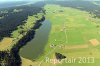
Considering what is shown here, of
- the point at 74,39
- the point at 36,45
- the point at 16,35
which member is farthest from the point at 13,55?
the point at 74,39

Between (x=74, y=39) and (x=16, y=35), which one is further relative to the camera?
(x=16, y=35)

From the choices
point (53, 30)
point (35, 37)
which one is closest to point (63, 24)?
point (53, 30)

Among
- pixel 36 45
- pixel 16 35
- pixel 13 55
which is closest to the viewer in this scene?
pixel 13 55

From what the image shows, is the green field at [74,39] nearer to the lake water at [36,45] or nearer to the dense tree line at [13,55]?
the lake water at [36,45]

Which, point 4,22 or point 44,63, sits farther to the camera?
point 4,22

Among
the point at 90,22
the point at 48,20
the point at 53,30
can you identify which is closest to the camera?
the point at 53,30

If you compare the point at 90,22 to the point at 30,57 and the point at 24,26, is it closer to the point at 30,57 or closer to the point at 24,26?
the point at 24,26

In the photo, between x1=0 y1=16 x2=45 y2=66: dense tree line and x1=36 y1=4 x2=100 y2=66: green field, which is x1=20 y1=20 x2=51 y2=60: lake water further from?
x1=36 y1=4 x2=100 y2=66: green field

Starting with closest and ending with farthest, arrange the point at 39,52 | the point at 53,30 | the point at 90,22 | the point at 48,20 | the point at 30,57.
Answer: the point at 30,57 → the point at 39,52 → the point at 53,30 → the point at 90,22 → the point at 48,20

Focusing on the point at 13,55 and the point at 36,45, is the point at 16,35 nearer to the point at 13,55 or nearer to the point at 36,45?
the point at 36,45
